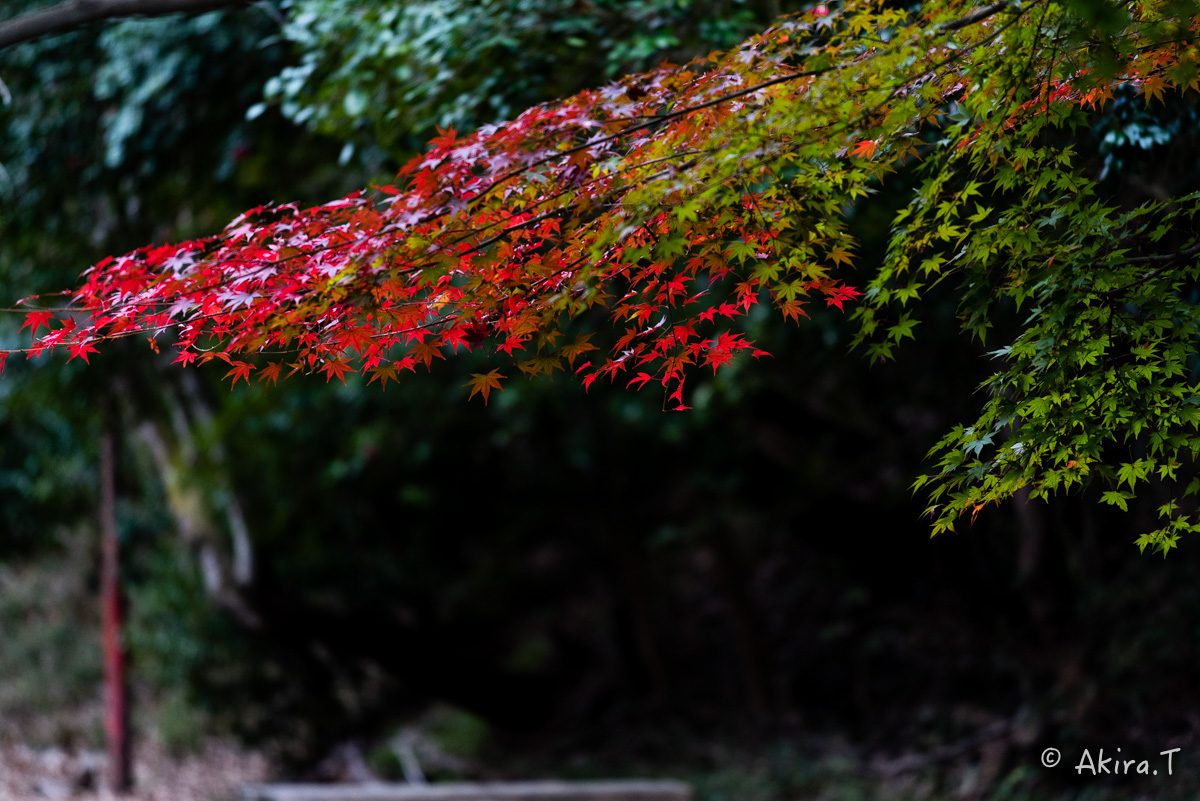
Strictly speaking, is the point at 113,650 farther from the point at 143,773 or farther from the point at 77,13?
the point at 77,13

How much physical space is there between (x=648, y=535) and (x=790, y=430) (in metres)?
2.53

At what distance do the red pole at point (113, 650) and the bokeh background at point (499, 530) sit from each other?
436 mm

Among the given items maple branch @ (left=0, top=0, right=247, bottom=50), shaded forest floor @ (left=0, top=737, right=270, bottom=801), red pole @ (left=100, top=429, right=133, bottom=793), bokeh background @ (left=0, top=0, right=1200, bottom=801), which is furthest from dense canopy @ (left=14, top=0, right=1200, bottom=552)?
shaded forest floor @ (left=0, top=737, right=270, bottom=801)

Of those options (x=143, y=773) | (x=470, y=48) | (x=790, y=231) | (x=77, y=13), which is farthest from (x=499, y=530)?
(x=790, y=231)

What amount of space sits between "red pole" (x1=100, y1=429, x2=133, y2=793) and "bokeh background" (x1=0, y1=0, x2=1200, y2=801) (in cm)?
44

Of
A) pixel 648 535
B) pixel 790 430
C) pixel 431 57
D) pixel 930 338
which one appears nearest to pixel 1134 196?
pixel 930 338

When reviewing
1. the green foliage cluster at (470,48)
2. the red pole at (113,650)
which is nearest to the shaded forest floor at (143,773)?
the red pole at (113,650)

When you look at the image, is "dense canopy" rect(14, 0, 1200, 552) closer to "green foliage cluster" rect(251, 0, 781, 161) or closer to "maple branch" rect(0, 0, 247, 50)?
"maple branch" rect(0, 0, 247, 50)

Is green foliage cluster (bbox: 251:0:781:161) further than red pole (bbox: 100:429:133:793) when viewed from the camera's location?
No

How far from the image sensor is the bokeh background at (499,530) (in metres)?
4.14

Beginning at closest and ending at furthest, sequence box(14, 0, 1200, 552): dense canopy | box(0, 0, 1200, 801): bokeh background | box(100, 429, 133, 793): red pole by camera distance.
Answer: box(14, 0, 1200, 552): dense canopy → box(0, 0, 1200, 801): bokeh background → box(100, 429, 133, 793): red pole

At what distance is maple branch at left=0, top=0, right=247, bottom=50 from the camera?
80.2 inches

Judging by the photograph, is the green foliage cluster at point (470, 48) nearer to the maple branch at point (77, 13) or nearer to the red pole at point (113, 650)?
the maple branch at point (77, 13)

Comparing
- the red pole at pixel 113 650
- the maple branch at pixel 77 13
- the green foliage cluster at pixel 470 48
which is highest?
the maple branch at pixel 77 13
